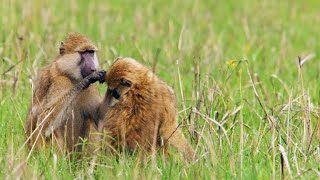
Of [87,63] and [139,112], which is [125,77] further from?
[87,63]

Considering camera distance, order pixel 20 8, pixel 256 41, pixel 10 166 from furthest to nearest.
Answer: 1. pixel 20 8
2. pixel 256 41
3. pixel 10 166

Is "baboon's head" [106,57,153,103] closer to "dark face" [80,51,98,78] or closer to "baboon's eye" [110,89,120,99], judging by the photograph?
"baboon's eye" [110,89,120,99]

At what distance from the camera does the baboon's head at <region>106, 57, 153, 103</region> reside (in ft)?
24.8

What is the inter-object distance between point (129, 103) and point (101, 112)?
0.59 meters

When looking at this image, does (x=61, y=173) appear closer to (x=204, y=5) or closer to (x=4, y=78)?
(x=4, y=78)

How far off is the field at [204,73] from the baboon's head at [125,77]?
9.3 inches

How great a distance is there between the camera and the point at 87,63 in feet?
26.9

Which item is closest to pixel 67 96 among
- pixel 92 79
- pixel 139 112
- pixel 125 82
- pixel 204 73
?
pixel 92 79

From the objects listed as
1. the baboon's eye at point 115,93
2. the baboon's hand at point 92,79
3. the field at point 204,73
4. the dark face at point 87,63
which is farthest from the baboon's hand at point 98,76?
the field at point 204,73

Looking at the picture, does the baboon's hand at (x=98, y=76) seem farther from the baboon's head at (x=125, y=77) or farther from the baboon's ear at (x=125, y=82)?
the baboon's ear at (x=125, y=82)

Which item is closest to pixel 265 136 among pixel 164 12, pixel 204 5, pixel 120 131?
pixel 120 131

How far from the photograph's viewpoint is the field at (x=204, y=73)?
6.97m

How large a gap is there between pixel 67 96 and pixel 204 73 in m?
2.39

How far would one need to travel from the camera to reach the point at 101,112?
8.04 m
